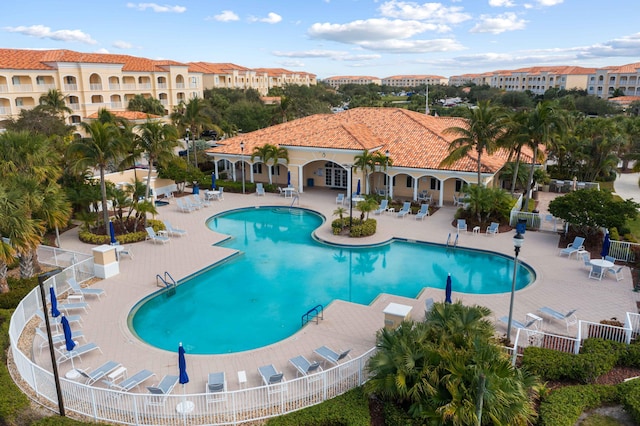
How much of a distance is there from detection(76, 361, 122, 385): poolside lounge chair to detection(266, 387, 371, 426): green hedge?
4734 mm

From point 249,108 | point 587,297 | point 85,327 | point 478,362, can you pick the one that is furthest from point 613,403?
point 249,108

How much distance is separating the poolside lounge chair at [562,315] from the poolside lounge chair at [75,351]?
14.3m

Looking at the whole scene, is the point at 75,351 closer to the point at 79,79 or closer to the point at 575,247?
the point at 575,247

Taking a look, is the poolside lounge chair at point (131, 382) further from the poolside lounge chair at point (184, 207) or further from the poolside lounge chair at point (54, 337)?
the poolside lounge chair at point (184, 207)

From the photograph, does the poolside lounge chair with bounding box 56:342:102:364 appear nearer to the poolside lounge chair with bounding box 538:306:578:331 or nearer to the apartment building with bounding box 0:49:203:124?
the poolside lounge chair with bounding box 538:306:578:331

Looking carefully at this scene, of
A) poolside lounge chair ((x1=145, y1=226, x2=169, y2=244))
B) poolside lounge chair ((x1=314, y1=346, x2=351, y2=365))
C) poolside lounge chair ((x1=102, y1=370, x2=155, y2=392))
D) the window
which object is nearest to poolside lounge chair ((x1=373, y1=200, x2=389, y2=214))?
the window

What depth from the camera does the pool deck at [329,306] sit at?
13.3 m

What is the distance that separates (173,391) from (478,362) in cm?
748

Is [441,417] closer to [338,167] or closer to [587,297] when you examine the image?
[587,297]

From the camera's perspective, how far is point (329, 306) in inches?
664

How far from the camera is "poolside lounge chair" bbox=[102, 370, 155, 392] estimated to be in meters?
11.7

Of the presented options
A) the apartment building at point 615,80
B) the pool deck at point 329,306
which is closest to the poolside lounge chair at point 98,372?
the pool deck at point 329,306

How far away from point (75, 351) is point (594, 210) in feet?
72.3

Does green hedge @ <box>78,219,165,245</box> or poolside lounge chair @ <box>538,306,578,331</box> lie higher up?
green hedge @ <box>78,219,165,245</box>
